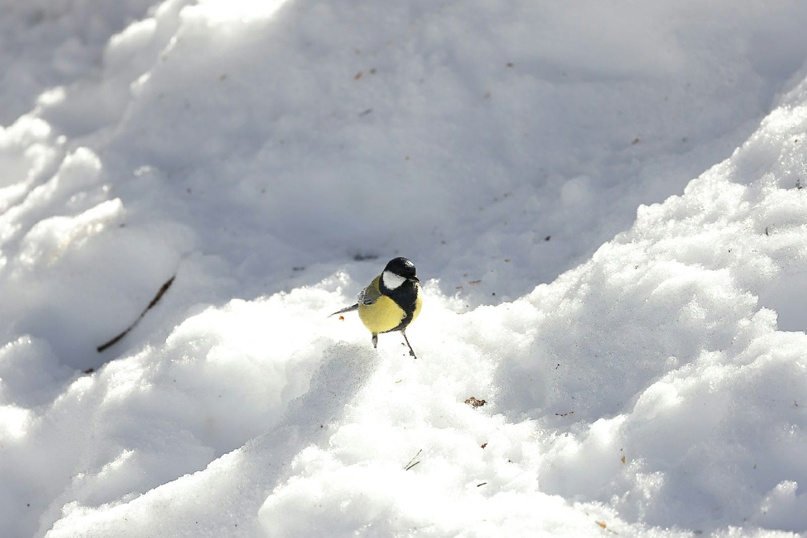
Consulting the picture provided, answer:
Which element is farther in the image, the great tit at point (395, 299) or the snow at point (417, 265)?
the great tit at point (395, 299)

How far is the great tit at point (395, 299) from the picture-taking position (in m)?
3.03

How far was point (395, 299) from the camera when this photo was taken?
9.97 feet

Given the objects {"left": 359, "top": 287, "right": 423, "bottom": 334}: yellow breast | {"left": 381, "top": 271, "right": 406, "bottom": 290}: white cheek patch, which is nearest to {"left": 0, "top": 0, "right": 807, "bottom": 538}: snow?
{"left": 359, "top": 287, "right": 423, "bottom": 334}: yellow breast

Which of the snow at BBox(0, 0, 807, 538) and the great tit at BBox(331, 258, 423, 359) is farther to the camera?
the great tit at BBox(331, 258, 423, 359)

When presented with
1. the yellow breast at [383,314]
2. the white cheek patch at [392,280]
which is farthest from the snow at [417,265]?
the white cheek patch at [392,280]

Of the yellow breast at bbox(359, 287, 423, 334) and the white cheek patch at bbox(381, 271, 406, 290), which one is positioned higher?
the white cheek patch at bbox(381, 271, 406, 290)

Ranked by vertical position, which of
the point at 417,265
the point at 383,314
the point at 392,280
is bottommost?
the point at 417,265

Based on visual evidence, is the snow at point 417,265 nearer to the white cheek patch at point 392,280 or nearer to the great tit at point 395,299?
the great tit at point 395,299

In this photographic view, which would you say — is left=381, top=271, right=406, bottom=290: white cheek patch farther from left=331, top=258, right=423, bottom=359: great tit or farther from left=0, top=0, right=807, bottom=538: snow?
left=0, top=0, right=807, bottom=538: snow

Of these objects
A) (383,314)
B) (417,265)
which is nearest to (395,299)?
(383,314)

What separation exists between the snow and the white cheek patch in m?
0.32

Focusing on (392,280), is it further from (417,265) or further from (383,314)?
(417,265)

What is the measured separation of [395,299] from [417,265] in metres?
0.76

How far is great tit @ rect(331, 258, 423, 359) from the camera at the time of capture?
3.03m
